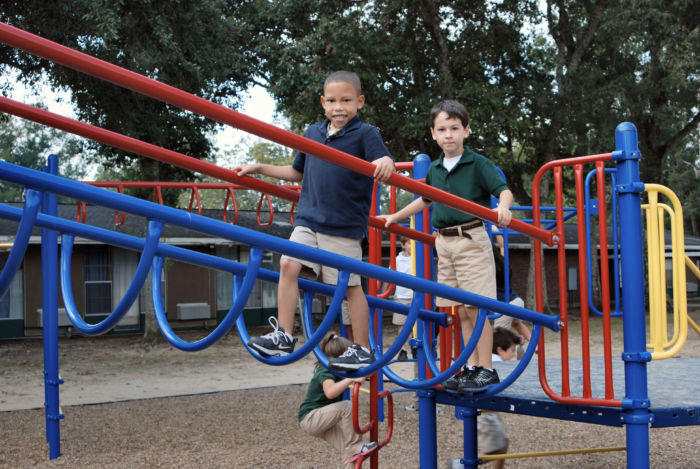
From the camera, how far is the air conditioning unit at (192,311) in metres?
16.2

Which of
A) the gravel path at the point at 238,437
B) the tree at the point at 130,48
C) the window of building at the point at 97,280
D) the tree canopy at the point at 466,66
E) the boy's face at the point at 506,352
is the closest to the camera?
the boy's face at the point at 506,352

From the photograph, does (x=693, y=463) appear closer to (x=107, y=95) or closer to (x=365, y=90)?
(x=107, y=95)

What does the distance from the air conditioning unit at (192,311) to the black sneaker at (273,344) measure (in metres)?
14.2

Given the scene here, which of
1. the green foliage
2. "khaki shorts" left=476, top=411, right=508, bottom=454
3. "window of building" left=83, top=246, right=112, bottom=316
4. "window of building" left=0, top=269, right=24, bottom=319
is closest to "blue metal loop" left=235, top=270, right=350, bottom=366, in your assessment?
"khaki shorts" left=476, top=411, right=508, bottom=454

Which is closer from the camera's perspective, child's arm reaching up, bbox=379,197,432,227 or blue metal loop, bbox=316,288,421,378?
blue metal loop, bbox=316,288,421,378

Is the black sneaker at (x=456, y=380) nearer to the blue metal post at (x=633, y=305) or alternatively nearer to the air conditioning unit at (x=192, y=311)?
the blue metal post at (x=633, y=305)

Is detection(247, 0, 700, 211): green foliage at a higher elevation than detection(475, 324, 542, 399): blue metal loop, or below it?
higher

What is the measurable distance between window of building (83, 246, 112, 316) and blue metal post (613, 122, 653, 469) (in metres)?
14.5

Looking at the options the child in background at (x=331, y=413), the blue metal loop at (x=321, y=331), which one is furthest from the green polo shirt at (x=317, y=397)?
the blue metal loop at (x=321, y=331)

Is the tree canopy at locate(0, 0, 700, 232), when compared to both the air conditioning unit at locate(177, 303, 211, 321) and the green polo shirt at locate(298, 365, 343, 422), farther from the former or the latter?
the green polo shirt at locate(298, 365, 343, 422)

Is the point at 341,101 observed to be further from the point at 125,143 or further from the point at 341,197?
the point at 125,143

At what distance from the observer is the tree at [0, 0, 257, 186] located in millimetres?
9312

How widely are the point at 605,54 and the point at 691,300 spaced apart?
12.5 metres

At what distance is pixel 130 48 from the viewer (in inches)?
407
